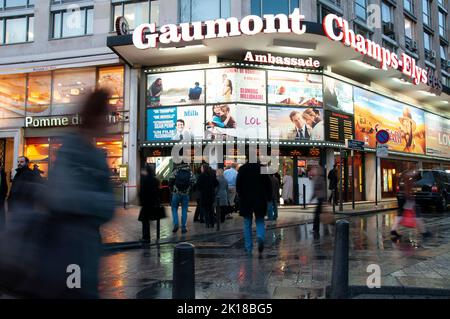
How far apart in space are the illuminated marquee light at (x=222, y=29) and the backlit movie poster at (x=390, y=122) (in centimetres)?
760

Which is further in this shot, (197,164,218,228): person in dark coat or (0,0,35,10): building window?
(0,0,35,10): building window

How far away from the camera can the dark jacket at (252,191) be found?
7820 mm

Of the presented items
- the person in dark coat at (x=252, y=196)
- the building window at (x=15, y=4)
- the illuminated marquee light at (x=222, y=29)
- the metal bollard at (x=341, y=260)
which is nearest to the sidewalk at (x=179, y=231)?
the person in dark coat at (x=252, y=196)

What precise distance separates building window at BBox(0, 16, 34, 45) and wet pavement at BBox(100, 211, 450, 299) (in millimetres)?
17219

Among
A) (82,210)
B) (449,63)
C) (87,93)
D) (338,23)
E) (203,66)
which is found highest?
(449,63)

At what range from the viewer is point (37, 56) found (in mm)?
21484

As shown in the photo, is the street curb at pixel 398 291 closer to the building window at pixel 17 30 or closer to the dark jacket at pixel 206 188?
the dark jacket at pixel 206 188

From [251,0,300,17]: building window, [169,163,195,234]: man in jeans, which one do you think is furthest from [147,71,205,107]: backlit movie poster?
[169,163,195,234]: man in jeans

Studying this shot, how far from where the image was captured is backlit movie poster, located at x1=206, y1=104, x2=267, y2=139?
18.6m

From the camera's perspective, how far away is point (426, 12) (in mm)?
34594

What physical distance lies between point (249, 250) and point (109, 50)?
50.3 ft

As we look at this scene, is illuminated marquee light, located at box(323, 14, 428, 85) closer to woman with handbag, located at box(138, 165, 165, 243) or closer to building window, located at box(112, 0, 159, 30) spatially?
building window, located at box(112, 0, 159, 30)
